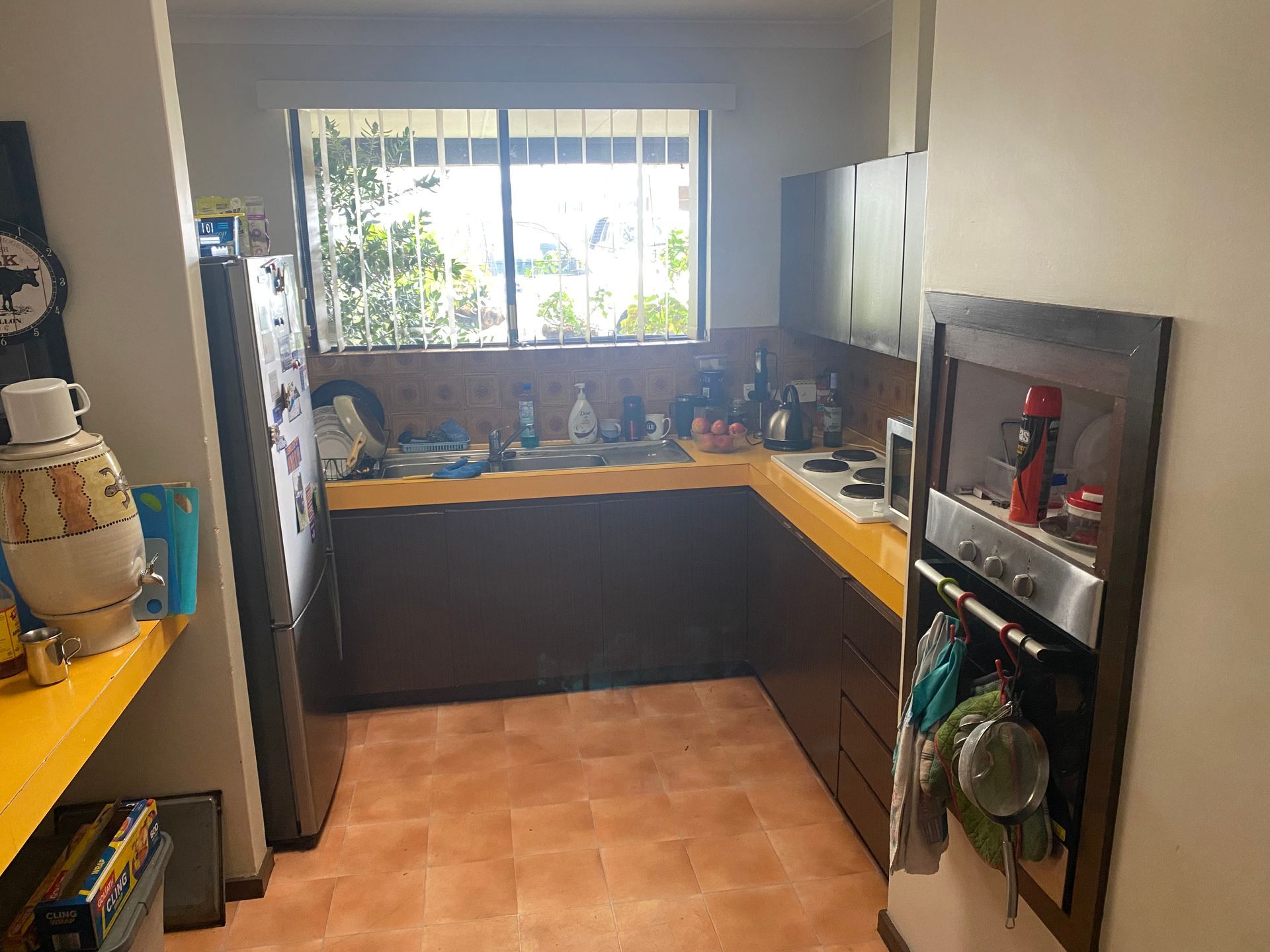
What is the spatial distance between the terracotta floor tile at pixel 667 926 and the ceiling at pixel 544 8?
2818 millimetres

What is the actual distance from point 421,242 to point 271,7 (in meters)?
0.91

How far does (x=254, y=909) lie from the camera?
2365 millimetres

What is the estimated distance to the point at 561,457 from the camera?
3674 millimetres

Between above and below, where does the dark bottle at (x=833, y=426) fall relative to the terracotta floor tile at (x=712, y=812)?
above

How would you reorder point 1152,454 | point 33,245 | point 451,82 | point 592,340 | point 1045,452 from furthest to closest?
point 592,340, point 451,82, point 33,245, point 1045,452, point 1152,454

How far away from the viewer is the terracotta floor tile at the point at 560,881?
2359 millimetres

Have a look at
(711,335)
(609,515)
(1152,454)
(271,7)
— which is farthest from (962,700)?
(271,7)

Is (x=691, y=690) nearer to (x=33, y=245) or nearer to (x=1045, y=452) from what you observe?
(x=1045, y=452)

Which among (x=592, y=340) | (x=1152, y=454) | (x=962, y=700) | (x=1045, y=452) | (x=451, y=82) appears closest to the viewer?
(x=1152, y=454)

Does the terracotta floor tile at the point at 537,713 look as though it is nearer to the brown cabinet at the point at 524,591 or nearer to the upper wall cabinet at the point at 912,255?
the brown cabinet at the point at 524,591

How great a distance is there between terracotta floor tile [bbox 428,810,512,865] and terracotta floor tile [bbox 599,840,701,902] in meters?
0.30

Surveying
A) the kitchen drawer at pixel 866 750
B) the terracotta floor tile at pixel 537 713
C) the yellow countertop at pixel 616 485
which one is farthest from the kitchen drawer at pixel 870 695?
the terracotta floor tile at pixel 537 713

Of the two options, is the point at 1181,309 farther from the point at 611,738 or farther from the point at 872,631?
the point at 611,738

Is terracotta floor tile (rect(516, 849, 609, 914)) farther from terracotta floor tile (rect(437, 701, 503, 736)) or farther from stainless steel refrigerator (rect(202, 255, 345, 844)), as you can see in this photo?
terracotta floor tile (rect(437, 701, 503, 736))
